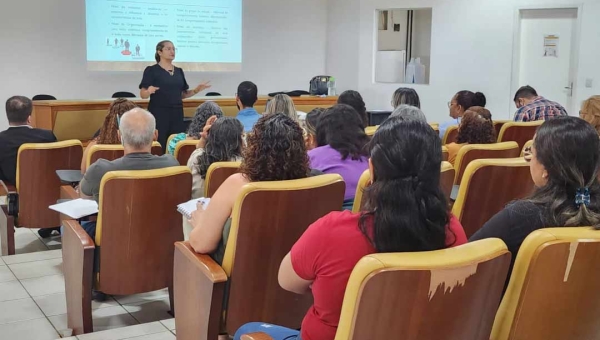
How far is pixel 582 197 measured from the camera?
5.74ft

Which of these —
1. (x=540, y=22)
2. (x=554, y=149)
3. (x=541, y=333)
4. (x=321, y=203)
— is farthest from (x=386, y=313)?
(x=540, y=22)

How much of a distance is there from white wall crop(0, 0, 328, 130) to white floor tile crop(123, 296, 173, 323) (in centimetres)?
546

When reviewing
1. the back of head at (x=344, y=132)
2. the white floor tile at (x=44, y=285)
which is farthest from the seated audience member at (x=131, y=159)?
the back of head at (x=344, y=132)

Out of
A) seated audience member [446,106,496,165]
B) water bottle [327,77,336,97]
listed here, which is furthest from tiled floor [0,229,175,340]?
water bottle [327,77,336,97]

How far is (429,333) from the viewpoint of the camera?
55.4 inches

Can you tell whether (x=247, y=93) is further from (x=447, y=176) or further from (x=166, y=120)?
(x=447, y=176)

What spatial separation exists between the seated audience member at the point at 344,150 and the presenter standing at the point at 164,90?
3.64 meters

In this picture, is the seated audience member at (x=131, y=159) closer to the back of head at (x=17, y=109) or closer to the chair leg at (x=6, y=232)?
the chair leg at (x=6, y=232)

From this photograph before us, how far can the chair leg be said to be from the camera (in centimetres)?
417

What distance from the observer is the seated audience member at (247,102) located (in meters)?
5.04

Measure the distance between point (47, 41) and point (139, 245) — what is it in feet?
20.6

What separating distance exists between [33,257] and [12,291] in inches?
25.2

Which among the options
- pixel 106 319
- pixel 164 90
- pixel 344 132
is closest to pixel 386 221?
pixel 344 132

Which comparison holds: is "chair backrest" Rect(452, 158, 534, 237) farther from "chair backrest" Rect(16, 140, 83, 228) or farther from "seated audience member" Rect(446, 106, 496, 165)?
"chair backrest" Rect(16, 140, 83, 228)
